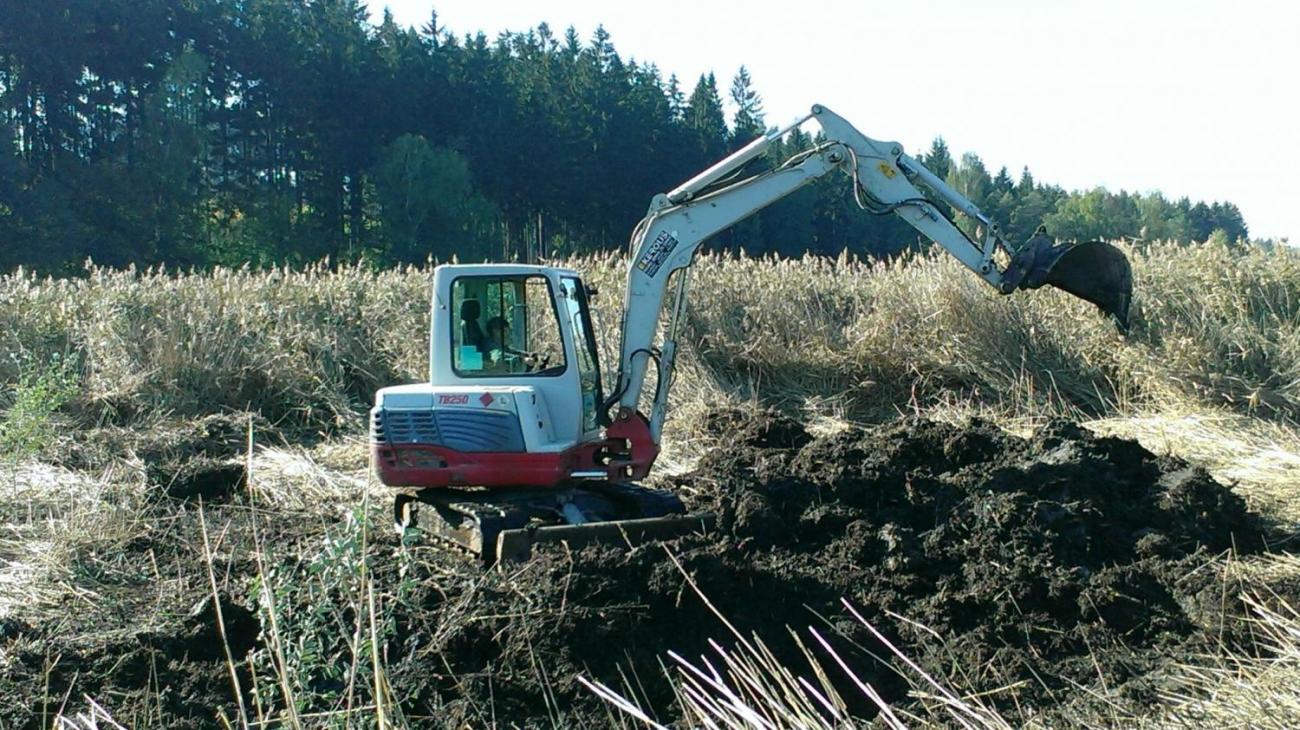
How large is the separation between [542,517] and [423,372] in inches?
283

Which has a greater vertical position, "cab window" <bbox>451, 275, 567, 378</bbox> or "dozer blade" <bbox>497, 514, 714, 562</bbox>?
"cab window" <bbox>451, 275, 567, 378</bbox>

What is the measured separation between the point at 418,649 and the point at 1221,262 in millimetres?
10085

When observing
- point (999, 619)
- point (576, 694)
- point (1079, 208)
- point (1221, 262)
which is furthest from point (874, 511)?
point (1079, 208)

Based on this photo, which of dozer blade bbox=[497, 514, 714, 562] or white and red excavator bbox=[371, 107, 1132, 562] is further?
white and red excavator bbox=[371, 107, 1132, 562]

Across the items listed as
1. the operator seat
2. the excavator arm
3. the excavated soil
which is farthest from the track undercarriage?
the operator seat

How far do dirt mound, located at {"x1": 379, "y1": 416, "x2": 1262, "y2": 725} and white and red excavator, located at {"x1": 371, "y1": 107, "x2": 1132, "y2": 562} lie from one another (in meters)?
0.71

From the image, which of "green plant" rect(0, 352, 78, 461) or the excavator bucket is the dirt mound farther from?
"green plant" rect(0, 352, 78, 461)

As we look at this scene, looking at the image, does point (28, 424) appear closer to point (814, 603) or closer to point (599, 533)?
point (599, 533)

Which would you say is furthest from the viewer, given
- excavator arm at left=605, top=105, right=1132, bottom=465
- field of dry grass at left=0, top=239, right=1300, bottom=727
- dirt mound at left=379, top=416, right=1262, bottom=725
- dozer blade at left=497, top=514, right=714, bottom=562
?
field of dry grass at left=0, top=239, right=1300, bottom=727

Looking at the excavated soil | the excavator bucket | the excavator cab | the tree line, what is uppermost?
the tree line

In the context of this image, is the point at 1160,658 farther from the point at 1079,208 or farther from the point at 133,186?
the point at 1079,208

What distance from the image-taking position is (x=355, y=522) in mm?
3293

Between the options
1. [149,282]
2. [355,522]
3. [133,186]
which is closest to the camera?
[355,522]

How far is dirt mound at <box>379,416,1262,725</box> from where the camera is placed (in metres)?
5.71
